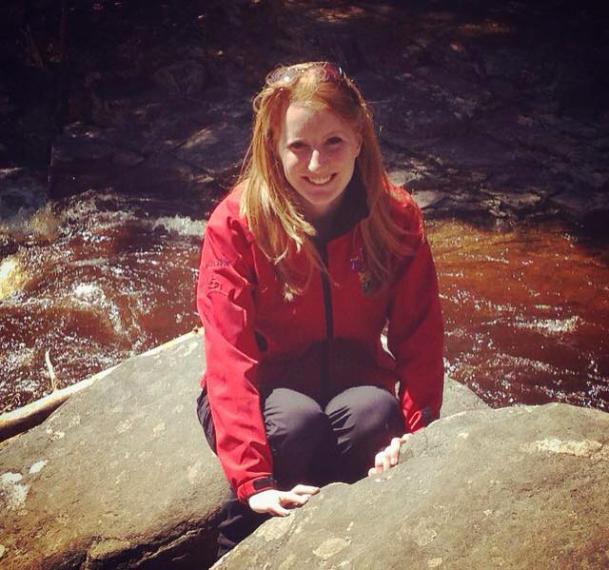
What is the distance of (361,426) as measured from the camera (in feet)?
7.14

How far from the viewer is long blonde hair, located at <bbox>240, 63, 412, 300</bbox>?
6.95 feet

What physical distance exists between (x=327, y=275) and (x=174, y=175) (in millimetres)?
5037

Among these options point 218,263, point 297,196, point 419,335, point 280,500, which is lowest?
point 280,500

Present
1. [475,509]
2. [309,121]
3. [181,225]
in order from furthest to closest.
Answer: [181,225] → [309,121] → [475,509]

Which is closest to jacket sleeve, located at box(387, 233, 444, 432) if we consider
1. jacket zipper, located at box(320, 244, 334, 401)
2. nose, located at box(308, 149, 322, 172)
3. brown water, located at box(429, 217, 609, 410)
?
jacket zipper, located at box(320, 244, 334, 401)

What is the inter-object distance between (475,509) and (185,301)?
12.1 feet

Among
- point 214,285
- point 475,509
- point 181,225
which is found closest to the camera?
point 475,509

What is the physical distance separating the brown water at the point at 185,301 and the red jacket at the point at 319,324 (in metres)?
1.68

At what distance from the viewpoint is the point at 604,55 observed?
8.09 metres

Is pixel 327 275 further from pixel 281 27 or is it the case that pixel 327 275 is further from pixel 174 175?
pixel 281 27

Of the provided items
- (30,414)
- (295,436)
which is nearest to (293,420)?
(295,436)

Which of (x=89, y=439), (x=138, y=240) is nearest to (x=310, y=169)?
(x=89, y=439)

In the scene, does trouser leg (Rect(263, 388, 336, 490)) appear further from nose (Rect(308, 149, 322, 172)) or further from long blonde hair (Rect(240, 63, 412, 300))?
nose (Rect(308, 149, 322, 172))

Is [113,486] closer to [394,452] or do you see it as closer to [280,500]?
[280,500]
